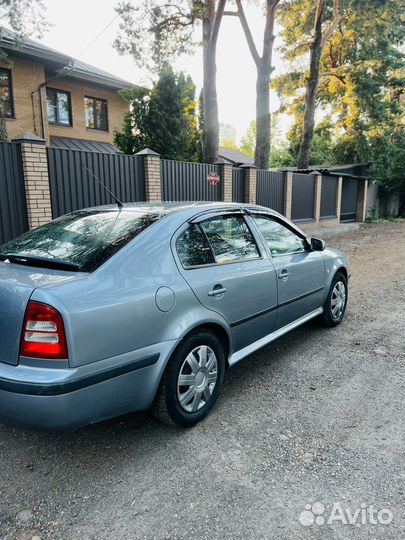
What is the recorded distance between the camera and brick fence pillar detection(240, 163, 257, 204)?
12.4 metres

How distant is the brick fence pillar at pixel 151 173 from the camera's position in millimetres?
8992

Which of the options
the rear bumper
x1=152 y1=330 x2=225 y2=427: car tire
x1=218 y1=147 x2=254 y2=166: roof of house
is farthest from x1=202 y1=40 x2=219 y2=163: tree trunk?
the rear bumper

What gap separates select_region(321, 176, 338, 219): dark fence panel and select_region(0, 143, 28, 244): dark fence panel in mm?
13073

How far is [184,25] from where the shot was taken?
15.6 metres

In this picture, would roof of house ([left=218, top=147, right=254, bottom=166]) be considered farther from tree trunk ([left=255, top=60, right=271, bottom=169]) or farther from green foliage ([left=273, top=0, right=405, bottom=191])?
tree trunk ([left=255, top=60, right=271, bottom=169])

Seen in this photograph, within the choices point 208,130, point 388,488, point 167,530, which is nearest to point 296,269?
point 388,488

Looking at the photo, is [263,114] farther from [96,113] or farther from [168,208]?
[168,208]

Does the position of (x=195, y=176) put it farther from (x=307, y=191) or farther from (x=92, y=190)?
(x=307, y=191)

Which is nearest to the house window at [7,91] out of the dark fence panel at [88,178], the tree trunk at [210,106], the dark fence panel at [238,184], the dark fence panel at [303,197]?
the tree trunk at [210,106]

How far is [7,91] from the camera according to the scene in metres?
14.6

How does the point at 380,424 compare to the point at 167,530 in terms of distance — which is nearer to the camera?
the point at 167,530

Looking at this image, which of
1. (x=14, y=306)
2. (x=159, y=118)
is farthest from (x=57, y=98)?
(x=14, y=306)

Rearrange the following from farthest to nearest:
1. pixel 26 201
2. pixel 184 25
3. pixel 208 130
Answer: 1. pixel 184 25
2. pixel 208 130
3. pixel 26 201

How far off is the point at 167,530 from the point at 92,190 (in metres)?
6.91
